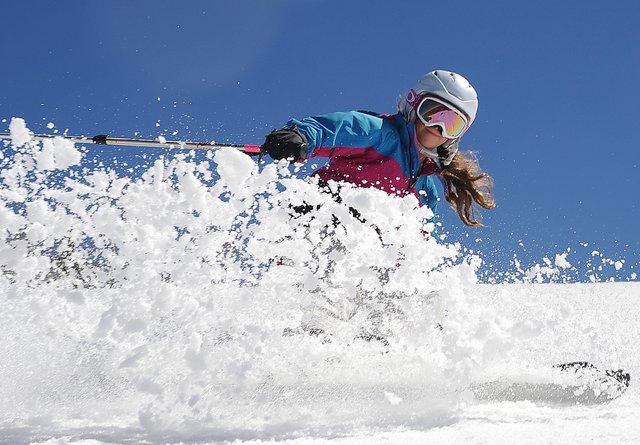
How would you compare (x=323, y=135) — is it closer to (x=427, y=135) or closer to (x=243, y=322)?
(x=427, y=135)

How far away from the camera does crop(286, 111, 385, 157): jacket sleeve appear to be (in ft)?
10.3

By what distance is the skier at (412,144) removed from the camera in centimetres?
342

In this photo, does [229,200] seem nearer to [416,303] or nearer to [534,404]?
[416,303]

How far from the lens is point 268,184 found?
9.74ft

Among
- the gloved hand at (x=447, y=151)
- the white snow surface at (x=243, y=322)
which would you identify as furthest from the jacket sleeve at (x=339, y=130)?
the gloved hand at (x=447, y=151)

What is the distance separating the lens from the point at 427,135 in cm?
381

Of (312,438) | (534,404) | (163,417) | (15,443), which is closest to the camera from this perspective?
(15,443)

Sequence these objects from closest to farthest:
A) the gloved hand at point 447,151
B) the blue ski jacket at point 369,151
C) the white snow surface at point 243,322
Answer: the white snow surface at point 243,322 → the blue ski jacket at point 369,151 → the gloved hand at point 447,151

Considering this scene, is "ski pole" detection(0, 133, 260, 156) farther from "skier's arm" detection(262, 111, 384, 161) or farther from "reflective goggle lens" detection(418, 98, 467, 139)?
"reflective goggle lens" detection(418, 98, 467, 139)

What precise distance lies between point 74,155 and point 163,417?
138 centimetres

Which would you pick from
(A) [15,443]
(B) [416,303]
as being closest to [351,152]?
(B) [416,303]

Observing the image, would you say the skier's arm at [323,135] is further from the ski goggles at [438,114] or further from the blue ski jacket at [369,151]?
the ski goggles at [438,114]

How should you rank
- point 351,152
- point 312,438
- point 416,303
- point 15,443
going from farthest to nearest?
point 351,152, point 416,303, point 312,438, point 15,443

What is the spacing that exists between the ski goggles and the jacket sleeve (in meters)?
0.32
